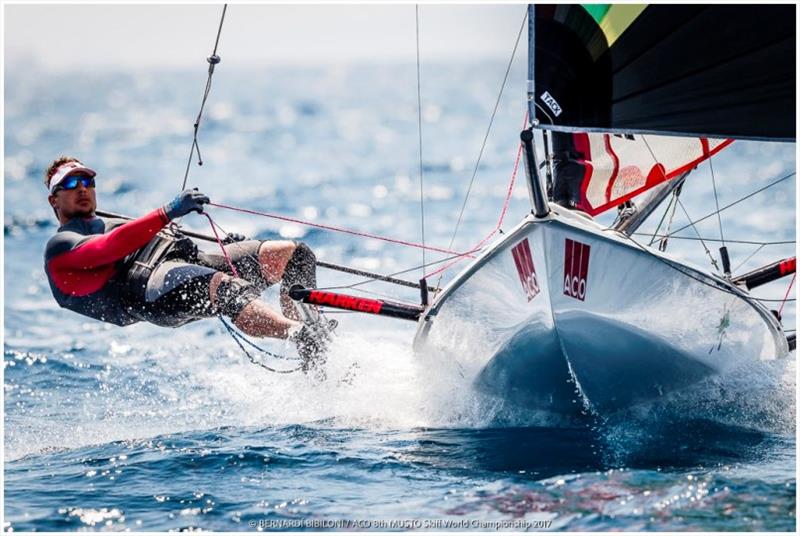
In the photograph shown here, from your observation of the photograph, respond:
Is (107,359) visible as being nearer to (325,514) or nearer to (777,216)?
(325,514)

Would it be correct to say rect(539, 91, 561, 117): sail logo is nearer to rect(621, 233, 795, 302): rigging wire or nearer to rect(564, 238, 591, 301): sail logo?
rect(564, 238, 591, 301): sail logo

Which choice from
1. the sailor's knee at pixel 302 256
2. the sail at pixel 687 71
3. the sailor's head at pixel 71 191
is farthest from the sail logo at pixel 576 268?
the sailor's head at pixel 71 191

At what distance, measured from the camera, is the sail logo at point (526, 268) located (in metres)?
4.53

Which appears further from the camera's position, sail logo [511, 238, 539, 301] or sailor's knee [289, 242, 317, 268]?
sailor's knee [289, 242, 317, 268]

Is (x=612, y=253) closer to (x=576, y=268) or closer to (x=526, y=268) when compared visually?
(x=576, y=268)

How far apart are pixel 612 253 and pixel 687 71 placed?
83 centimetres

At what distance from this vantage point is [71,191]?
568cm

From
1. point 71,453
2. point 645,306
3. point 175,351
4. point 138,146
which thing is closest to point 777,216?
point 175,351

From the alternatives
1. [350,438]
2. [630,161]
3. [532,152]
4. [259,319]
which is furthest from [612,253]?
[259,319]

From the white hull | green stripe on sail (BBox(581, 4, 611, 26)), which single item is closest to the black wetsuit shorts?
the white hull

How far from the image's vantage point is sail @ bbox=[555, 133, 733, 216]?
602 cm

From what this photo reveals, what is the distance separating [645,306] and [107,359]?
177 inches

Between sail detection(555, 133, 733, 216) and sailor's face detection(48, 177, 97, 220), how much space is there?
2.74 meters

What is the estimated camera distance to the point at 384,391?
19.2ft
